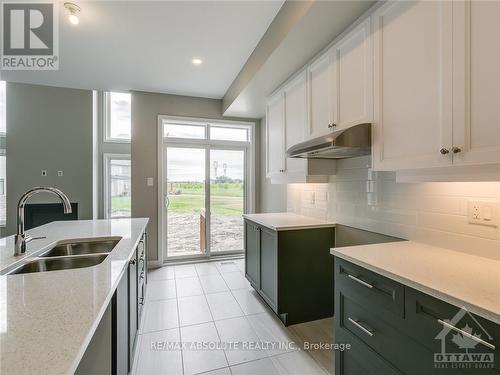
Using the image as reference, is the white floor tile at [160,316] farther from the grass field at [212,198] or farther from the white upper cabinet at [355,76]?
the white upper cabinet at [355,76]

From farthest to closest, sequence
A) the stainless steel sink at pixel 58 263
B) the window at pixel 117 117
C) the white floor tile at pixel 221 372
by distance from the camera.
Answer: the window at pixel 117 117 → the white floor tile at pixel 221 372 → the stainless steel sink at pixel 58 263

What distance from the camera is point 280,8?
201 cm

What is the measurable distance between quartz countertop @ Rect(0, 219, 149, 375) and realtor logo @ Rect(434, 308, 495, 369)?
1.24 meters

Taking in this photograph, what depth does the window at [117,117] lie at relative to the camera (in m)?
6.44

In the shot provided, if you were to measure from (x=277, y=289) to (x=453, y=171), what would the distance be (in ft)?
5.52

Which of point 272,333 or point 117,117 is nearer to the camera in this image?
point 272,333

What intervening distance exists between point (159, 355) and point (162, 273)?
183cm

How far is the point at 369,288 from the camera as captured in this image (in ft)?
4.23

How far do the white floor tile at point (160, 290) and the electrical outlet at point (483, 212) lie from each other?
287 centimetres

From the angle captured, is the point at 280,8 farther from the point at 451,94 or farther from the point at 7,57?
the point at 7,57

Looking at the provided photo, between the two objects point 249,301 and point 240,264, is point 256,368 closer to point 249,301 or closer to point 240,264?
point 249,301

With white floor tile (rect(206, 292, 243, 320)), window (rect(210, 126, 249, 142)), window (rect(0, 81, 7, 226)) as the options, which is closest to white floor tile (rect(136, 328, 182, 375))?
white floor tile (rect(206, 292, 243, 320))

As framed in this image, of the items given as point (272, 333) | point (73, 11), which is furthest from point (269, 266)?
point (73, 11)

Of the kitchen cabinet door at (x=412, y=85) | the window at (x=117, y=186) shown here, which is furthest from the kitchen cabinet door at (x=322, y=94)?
the window at (x=117, y=186)
